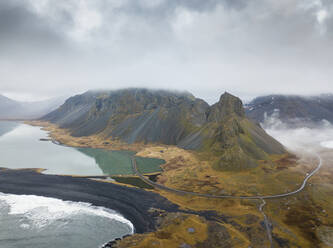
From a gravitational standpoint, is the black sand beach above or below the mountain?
below

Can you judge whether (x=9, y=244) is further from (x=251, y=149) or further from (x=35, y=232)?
(x=251, y=149)

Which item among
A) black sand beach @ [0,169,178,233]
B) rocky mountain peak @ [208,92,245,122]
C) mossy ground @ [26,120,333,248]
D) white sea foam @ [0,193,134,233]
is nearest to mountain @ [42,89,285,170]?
rocky mountain peak @ [208,92,245,122]

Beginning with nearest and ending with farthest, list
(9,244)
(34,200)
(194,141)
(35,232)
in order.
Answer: (9,244), (35,232), (34,200), (194,141)

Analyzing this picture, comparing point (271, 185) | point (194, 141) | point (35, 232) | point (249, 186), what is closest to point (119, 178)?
point (35, 232)

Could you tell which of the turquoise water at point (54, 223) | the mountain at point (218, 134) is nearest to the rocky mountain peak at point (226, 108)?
the mountain at point (218, 134)

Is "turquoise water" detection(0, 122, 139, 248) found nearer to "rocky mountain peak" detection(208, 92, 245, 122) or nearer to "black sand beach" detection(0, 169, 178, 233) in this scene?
"black sand beach" detection(0, 169, 178, 233)

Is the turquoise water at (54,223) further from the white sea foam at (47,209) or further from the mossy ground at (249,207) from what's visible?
the mossy ground at (249,207)

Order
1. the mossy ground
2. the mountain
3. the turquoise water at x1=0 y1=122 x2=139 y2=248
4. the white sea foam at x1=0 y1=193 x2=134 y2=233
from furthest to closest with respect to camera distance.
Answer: the mountain < the white sea foam at x1=0 y1=193 x2=134 y2=233 < the mossy ground < the turquoise water at x1=0 y1=122 x2=139 y2=248
